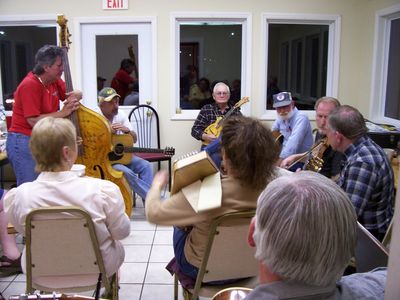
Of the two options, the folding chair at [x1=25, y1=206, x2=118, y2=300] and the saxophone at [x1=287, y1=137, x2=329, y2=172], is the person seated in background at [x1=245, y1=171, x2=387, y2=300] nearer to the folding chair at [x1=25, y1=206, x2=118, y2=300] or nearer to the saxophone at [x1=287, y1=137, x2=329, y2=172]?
the folding chair at [x1=25, y1=206, x2=118, y2=300]

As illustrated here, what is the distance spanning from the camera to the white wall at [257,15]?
4531mm

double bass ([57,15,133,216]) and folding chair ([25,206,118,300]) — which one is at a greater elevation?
double bass ([57,15,133,216])

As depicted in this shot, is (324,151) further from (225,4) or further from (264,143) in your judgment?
(225,4)

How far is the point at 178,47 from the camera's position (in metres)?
4.70

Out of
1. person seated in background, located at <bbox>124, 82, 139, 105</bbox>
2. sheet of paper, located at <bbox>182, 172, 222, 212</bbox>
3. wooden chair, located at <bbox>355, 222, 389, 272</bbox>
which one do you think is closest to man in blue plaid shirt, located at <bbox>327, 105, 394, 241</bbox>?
wooden chair, located at <bbox>355, 222, 389, 272</bbox>

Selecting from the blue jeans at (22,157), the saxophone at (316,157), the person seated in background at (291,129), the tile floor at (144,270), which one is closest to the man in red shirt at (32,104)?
the blue jeans at (22,157)

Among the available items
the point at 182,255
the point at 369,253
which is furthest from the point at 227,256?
the point at 369,253

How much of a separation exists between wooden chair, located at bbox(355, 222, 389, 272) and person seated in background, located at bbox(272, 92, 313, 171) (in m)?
1.80

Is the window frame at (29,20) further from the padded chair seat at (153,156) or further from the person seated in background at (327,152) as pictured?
the person seated in background at (327,152)

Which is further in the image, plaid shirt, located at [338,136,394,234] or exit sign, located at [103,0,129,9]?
exit sign, located at [103,0,129,9]

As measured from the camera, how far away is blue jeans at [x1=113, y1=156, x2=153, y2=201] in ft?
11.6

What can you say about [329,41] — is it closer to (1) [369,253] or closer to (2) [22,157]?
(2) [22,157]

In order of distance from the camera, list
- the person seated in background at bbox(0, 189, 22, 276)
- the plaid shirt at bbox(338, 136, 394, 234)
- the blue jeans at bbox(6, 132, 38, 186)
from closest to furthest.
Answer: the plaid shirt at bbox(338, 136, 394, 234) < the person seated in background at bbox(0, 189, 22, 276) < the blue jeans at bbox(6, 132, 38, 186)

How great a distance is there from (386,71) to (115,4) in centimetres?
308
